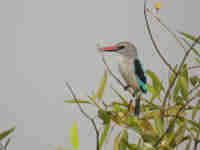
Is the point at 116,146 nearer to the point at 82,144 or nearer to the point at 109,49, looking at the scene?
the point at 109,49

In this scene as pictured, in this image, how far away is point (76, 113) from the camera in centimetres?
167

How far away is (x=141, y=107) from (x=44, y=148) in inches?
49.7

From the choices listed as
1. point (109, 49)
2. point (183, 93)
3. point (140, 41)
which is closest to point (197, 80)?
point (183, 93)

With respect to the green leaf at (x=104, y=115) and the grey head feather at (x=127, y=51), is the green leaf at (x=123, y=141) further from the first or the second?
the grey head feather at (x=127, y=51)

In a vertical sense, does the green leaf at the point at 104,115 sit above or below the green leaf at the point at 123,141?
above

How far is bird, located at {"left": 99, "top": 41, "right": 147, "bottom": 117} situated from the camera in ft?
1.87

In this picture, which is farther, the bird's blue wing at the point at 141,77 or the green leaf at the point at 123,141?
the bird's blue wing at the point at 141,77

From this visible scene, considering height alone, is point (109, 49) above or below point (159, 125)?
above

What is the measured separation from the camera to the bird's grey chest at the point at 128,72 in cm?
57

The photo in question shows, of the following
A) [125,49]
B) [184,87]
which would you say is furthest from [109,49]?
[184,87]

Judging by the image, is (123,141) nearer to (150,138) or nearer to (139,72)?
(150,138)

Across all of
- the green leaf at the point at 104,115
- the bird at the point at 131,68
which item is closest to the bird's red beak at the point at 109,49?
the bird at the point at 131,68

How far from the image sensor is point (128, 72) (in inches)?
22.8

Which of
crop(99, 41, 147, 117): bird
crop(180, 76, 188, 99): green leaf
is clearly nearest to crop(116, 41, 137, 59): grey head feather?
crop(99, 41, 147, 117): bird
